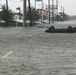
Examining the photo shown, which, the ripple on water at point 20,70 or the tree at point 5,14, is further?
the tree at point 5,14

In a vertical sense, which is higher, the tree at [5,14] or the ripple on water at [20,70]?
the tree at [5,14]

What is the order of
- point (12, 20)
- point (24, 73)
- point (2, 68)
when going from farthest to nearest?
point (12, 20)
point (2, 68)
point (24, 73)

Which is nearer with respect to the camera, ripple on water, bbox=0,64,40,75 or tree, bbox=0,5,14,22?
ripple on water, bbox=0,64,40,75

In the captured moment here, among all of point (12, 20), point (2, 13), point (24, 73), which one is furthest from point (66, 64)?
point (12, 20)

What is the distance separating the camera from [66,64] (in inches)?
501

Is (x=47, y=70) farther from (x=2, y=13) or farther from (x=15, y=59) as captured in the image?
(x=2, y=13)

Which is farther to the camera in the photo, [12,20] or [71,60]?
[12,20]

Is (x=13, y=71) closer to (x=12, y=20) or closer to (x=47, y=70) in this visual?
(x=47, y=70)

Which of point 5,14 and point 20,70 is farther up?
point 5,14

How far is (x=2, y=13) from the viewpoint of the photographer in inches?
3162

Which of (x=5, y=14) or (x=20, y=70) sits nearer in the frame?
(x=20, y=70)

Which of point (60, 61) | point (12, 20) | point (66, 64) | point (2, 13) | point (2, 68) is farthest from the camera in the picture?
point (12, 20)

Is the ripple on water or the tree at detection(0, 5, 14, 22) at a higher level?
the tree at detection(0, 5, 14, 22)

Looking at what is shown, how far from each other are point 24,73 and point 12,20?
77731mm
